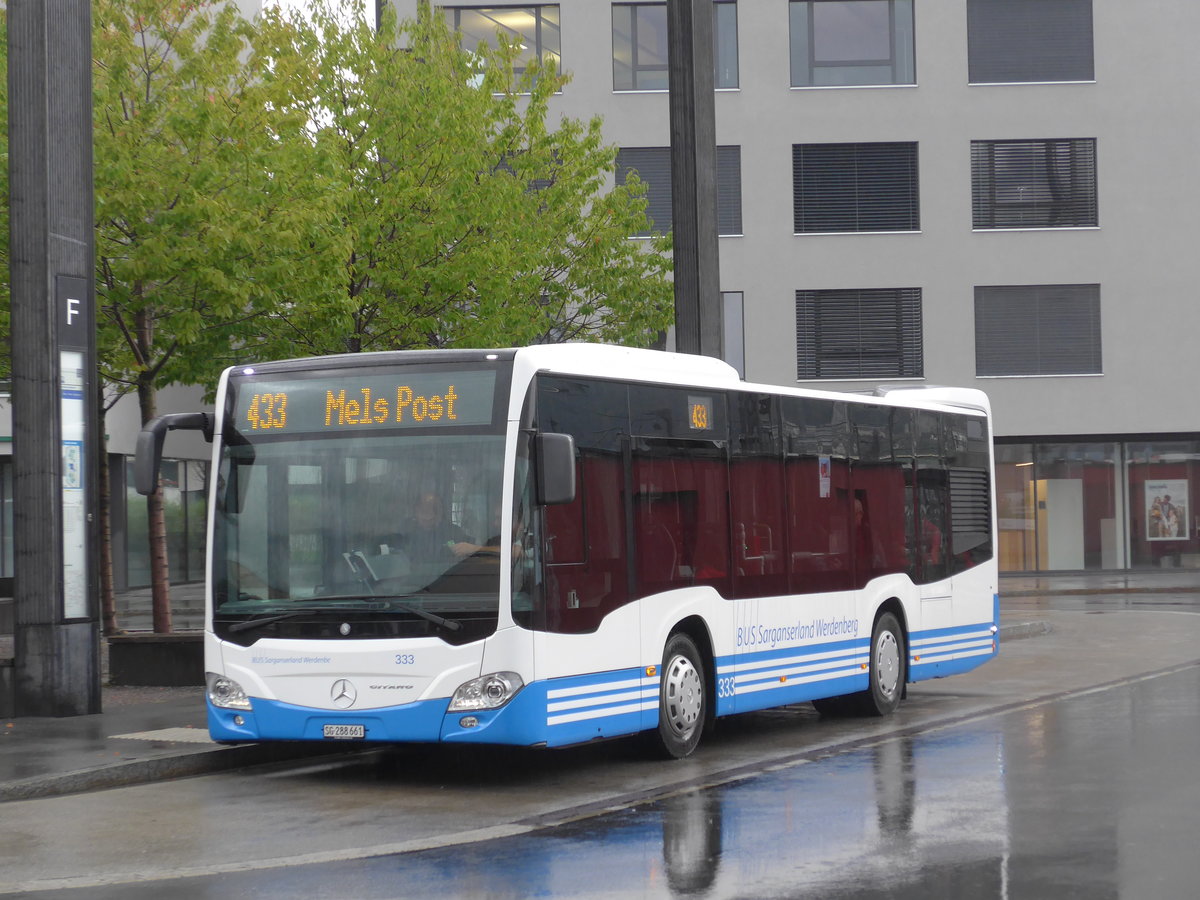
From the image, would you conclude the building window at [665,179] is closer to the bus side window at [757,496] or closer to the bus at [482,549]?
the bus side window at [757,496]

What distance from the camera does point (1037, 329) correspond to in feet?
141

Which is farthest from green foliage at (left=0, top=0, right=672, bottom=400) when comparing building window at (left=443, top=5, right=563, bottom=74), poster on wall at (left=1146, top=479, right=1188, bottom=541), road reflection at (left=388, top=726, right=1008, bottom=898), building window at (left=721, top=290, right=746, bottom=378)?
poster on wall at (left=1146, top=479, right=1188, bottom=541)

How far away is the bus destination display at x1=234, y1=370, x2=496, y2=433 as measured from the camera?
10984mm

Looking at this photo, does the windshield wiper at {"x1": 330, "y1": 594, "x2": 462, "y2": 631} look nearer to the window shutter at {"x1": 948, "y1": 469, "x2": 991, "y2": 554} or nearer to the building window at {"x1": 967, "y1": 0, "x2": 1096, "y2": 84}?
the window shutter at {"x1": 948, "y1": 469, "x2": 991, "y2": 554}

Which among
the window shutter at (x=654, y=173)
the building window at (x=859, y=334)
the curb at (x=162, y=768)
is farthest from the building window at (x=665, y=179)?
the curb at (x=162, y=768)

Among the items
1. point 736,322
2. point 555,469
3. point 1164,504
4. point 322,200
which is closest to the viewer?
point 555,469

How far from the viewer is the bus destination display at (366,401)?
11.0 metres

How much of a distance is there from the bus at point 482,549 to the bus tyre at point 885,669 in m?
2.07

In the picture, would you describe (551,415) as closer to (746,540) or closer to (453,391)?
(453,391)

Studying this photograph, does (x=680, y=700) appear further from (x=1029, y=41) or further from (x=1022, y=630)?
(x=1029, y=41)

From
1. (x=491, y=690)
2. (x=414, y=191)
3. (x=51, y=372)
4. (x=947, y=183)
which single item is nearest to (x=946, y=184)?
(x=947, y=183)

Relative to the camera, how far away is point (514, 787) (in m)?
11.0

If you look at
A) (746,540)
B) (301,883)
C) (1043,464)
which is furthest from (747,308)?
(301,883)

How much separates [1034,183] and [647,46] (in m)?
9.95
